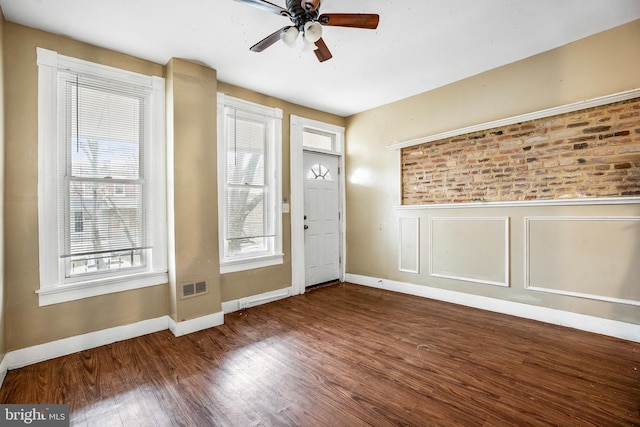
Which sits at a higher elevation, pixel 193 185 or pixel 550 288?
pixel 193 185

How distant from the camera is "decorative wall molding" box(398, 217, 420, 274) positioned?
420 centimetres

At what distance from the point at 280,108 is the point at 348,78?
1115mm

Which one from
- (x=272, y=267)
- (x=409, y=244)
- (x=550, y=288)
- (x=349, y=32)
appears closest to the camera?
(x=349, y=32)

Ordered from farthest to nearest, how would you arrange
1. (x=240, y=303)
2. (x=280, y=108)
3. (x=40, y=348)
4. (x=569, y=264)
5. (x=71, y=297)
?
(x=280, y=108)
(x=240, y=303)
(x=569, y=264)
(x=71, y=297)
(x=40, y=348)

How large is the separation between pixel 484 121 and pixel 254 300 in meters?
3.68

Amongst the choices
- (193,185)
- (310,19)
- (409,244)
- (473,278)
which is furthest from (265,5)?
(473,278)

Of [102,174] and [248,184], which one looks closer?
[102,174]

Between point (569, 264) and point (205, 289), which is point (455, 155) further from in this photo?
point (205, 289)

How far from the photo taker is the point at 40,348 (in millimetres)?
2500

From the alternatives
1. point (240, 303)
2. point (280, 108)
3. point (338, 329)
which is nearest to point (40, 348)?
point (240, 303)

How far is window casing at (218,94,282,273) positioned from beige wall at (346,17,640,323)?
4.89 feet

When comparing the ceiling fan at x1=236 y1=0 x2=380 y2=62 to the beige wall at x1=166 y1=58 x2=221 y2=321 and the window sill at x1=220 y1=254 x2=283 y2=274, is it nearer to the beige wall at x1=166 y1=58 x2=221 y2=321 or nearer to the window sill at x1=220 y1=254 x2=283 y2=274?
the beige wall at x1=166 y1=58 x2=221 y2=321

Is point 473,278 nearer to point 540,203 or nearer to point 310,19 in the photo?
point 540,203

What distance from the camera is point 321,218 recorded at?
4832 mm
